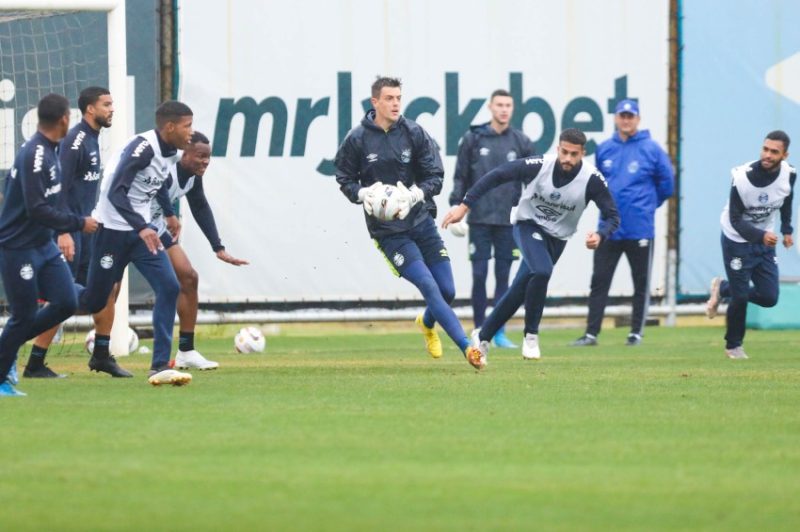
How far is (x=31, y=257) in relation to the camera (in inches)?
397

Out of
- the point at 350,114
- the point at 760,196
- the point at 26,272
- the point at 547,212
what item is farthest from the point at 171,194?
the point at 350,114

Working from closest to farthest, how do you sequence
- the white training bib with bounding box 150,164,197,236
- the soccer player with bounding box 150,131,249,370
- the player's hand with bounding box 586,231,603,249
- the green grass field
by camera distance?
the green grass field < the white training bib with bounding box 150,164,197,236 < the soccer player with bounding box 150,131,249,370 < the player's hand with bounding box 586,231,603,249

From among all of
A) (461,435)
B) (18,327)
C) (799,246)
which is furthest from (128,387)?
(799,246)

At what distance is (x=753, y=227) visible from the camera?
1402 cm

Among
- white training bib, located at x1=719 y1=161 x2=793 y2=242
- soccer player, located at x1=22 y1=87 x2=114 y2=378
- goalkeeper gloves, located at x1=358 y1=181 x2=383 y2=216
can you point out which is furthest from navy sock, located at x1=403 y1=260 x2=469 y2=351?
white training bib, located at x1=719 y1=161 x2=793 y2=242

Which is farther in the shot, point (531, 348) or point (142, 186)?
point (531, 348)

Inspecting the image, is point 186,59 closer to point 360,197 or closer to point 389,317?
point 389,317

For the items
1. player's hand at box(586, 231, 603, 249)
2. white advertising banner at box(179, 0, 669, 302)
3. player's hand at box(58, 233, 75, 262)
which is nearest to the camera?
player's hand at box(58, 233, 75, 262)

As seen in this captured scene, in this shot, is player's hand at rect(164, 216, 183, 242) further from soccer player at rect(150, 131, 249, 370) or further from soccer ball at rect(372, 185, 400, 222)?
soccer ball at rect(372, 185, 400, 222)

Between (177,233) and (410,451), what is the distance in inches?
243

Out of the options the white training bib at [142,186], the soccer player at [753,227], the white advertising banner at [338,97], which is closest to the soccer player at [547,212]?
the soccer player at [753,227]

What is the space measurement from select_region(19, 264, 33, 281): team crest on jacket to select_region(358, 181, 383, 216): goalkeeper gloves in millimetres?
2942

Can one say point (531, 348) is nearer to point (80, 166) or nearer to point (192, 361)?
point (192, 361)

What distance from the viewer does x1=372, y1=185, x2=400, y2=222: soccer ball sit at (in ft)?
39.5
